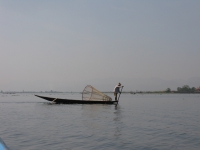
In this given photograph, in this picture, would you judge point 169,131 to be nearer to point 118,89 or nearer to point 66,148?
point 66,148

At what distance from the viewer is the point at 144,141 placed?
30.8 ft

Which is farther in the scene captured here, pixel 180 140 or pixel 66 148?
pixel 180 140

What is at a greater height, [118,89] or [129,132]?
[118,89]

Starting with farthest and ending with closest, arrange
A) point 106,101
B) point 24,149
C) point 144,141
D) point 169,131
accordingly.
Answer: point 106,101, point 169,131, point 144,141, point 24,149

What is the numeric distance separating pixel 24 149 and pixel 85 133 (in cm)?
315

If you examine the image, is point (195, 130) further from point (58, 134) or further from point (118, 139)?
point (58, 134)

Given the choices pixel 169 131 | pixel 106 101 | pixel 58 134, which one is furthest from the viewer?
pixel 106 101

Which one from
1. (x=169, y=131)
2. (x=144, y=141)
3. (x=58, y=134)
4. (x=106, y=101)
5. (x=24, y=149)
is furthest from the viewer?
(x=106, y=101)

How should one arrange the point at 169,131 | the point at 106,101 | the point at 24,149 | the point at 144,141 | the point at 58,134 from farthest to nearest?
the point at 106,101, the point at 169,131, the point at 58,134, the point at 144,141, the point at 24,149

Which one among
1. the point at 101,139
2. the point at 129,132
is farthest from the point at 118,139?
the point at 129,132

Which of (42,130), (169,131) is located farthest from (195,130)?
(42,130)

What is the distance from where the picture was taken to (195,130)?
11.8 m

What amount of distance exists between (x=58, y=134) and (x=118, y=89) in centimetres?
1834

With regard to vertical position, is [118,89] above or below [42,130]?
above
